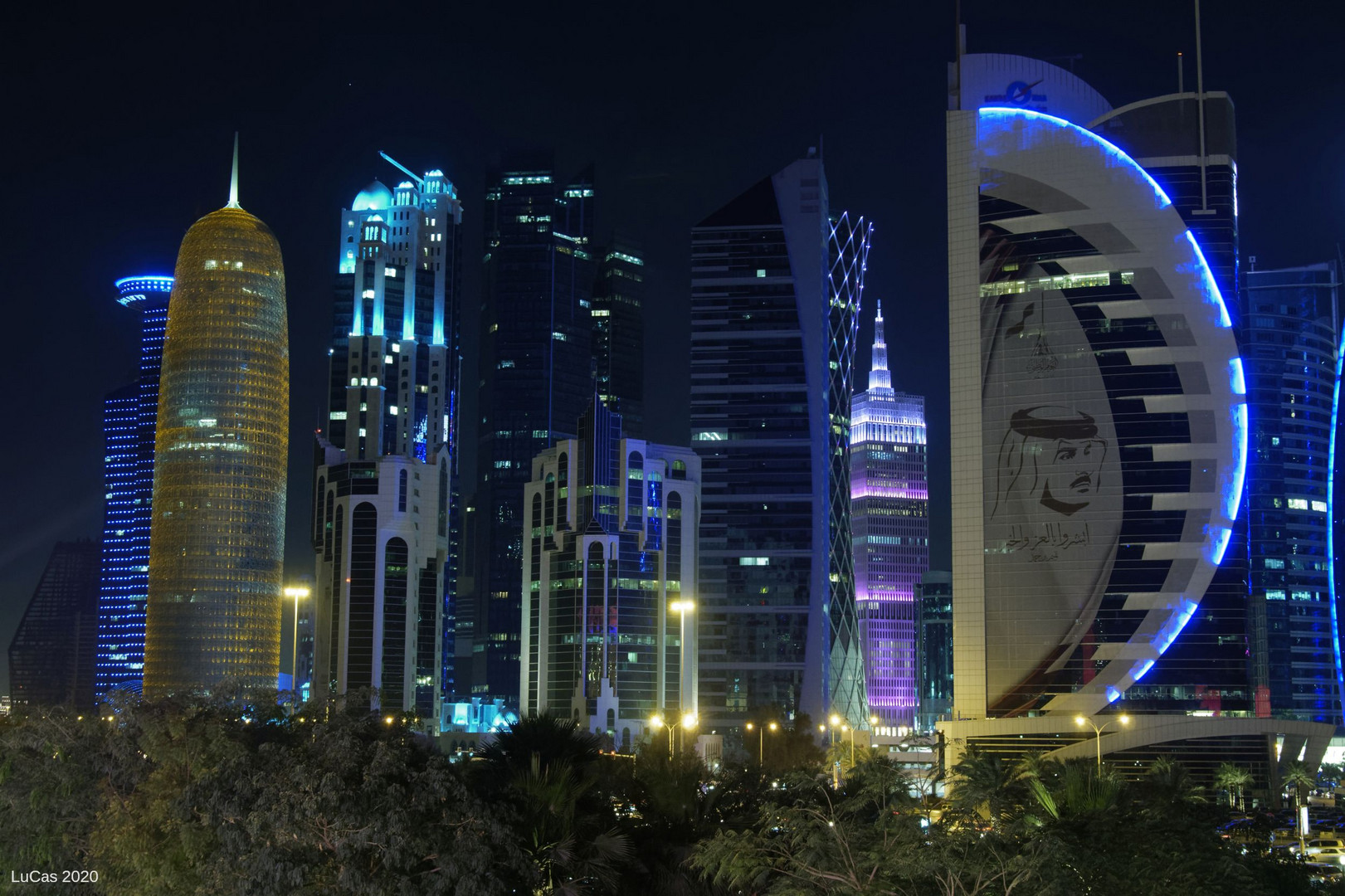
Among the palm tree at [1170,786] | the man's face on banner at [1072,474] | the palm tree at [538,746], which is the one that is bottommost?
the palm tree at [1170,786]

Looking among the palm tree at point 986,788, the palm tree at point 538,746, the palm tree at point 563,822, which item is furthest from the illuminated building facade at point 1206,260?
the palm tree at point 563,822

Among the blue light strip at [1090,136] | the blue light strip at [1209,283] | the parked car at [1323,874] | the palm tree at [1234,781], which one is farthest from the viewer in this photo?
the blue light strip at [1090,136]

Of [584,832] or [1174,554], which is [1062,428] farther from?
[584,832]

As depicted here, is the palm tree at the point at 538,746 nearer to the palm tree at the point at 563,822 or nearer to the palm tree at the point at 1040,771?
the palm tree at the point at 563,822

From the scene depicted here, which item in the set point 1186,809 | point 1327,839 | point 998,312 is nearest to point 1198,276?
point 998,312

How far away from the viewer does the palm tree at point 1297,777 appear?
120 m

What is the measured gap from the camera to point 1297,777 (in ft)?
394

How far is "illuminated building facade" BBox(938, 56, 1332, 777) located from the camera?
131625mm

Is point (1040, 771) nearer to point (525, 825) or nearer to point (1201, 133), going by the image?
point (525, 825)

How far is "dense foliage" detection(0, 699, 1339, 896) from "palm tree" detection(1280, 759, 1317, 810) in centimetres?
Result: 7686

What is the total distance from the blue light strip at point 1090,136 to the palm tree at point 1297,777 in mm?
49662

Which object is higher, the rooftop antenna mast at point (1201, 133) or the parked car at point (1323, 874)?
the rooftop antenna mast at point (1201, 133)

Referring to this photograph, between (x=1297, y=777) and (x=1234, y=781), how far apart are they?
10863mm

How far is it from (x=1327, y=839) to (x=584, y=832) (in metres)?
53.2
